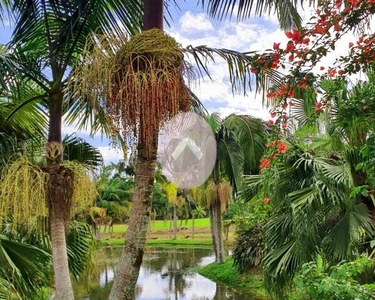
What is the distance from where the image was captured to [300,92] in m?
3.22

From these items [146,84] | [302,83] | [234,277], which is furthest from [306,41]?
[234,277]

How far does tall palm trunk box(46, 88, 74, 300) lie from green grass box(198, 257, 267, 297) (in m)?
8.84

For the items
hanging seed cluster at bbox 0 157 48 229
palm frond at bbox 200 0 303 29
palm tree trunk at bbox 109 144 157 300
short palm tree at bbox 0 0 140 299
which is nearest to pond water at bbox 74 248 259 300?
short palm tree at bbox 0 0 140 299

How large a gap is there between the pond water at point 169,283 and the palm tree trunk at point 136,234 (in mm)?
4918

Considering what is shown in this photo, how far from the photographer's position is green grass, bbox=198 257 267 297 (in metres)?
13.0

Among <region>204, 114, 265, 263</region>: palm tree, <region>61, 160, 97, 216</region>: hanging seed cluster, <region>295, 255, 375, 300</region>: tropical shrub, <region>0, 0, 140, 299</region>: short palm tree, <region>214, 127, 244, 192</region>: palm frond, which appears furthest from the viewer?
<region>214, 127, 244, 192</region>: palm frond

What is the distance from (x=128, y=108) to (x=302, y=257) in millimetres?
2681

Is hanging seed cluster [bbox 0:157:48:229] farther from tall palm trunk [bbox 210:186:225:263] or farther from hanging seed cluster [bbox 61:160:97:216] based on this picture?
tall palm trunk [bbox 210:186:225:263]

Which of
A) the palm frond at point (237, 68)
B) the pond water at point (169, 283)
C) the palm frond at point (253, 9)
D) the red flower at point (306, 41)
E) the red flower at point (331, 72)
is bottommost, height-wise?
the pond water at point (169, 283)

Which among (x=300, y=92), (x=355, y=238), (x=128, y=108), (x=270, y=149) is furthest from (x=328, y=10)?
(x=355, y=238)

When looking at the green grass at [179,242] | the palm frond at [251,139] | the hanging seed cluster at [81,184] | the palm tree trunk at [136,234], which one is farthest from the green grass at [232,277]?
the green grass at [179,242]

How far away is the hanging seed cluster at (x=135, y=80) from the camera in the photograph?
3016 mm

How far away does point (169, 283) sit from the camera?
50.5 feet

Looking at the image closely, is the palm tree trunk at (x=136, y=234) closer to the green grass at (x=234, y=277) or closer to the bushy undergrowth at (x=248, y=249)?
the green grass at (x=234, y=277)
